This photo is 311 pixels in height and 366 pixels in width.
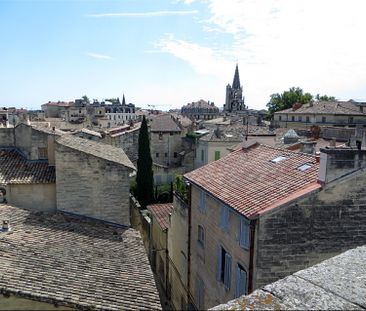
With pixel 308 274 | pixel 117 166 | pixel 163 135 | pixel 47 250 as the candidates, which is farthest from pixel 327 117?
pixel 308 274

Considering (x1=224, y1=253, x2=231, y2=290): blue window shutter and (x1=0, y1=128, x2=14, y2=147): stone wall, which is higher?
(x1=0, y1=128, x2=14, y2=147): stone wall

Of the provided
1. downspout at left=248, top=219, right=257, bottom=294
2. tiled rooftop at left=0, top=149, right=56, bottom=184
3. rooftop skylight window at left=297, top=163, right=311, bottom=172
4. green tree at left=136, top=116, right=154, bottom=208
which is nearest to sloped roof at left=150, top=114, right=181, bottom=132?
green tree at left=136, top=116, right=154, bottom=208

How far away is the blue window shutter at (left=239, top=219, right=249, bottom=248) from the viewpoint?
37.0 feet

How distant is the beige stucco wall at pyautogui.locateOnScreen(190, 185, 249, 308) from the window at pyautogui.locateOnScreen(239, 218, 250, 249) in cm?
19

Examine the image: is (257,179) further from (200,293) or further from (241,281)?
(200,293)

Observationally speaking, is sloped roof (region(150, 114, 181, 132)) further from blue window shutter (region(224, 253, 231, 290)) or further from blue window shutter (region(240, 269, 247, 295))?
blue window shutter (region(240, 269, 247, 295))

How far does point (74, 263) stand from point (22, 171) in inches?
284

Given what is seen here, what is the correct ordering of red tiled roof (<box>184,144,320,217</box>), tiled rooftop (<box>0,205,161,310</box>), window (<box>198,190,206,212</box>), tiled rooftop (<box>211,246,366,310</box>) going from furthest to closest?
window (<box>198,190,206,212</box>) → red tiled roof (<box>184,144,320,217</box>) → tiled rooftop (<box>0,205,161,310</box>) → tiled rooftop (<box>211,246,366,310</box>)

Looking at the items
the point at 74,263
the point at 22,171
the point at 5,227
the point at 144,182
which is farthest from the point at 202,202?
the point at 144,182

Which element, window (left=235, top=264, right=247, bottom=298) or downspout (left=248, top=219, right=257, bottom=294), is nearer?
downspout (left=248, top=219, right=257, bottom=294)

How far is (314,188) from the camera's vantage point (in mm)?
10641

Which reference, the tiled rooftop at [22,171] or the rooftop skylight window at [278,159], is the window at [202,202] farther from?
the tiled rooftop at [22,171]

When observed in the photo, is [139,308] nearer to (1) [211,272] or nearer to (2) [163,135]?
(1) [211,272]

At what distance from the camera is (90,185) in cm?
1631
